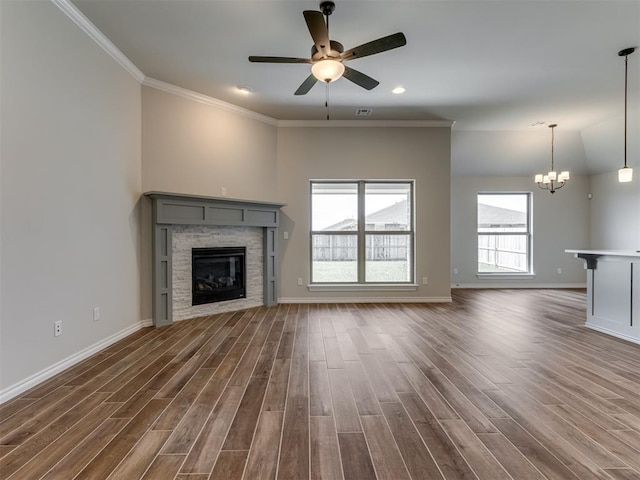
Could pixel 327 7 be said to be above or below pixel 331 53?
above

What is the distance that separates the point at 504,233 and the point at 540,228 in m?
0.84

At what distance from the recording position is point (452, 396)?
7.23 ft

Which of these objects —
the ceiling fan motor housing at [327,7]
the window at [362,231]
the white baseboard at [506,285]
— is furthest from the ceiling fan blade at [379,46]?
the white baseboard at [506,285]

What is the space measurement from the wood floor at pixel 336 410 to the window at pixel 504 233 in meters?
3.78

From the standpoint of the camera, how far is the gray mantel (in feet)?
12.9

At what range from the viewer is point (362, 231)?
5.57m

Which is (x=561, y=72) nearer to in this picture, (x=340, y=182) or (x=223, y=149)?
(x=340, y=182)

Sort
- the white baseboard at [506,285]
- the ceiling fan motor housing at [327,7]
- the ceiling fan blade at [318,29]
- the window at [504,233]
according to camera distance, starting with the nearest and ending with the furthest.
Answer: the ceiling fan blade at [318,29], the ceiling fan motor housing at [327,7], the white baseboard at [506,285], the window at [504,233]

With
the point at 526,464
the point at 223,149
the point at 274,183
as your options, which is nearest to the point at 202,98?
the point at 223,149

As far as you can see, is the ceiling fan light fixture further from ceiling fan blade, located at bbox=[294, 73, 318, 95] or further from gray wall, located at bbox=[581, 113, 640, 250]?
gray wall, located at bbox=[581, 113, 640, 250]

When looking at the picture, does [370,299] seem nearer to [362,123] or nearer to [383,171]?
[383,171]

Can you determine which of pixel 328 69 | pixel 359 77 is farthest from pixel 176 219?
pixel 359 77

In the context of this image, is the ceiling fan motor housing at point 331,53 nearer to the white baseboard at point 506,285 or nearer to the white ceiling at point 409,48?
the white ceiling at point 409,48

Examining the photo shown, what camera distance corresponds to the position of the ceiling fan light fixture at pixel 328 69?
2.52m
